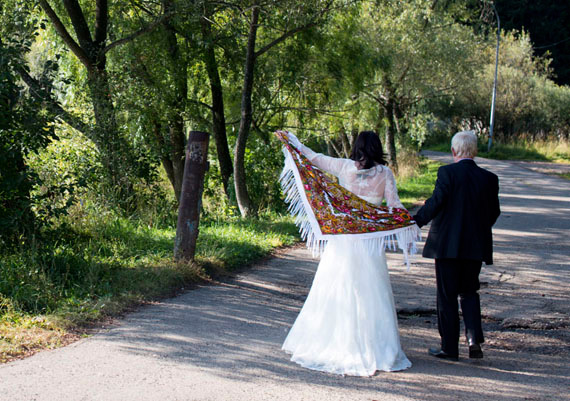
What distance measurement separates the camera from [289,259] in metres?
9.62

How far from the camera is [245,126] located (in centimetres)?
1358

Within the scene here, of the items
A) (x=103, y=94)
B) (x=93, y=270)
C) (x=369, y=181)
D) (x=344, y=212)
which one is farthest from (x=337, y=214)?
(x=103, y=94)

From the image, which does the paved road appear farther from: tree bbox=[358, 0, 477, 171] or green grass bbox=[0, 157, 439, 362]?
tree bbox=[358, 0, 477, 171]

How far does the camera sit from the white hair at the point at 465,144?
208 inches

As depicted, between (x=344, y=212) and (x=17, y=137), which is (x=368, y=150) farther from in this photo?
(x=17, y=137)

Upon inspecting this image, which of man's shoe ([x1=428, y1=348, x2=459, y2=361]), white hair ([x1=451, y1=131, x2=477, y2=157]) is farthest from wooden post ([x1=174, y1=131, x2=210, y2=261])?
man's shoe ([x1=428, y1=348, x2=459, y2=361])

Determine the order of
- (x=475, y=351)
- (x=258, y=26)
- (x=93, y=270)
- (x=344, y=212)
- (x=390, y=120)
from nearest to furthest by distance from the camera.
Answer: (x=475, y=351) < (x=344, y=212) < (x=93, y=270) < (x=258, y=26) < (x=390, y=120)

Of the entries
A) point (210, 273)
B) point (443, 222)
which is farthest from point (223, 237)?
point (443, 222)

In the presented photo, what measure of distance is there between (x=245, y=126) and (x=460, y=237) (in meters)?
8.98

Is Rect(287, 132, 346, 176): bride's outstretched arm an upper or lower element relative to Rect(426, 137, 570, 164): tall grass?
lower

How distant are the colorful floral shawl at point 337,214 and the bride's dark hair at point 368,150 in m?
0.33

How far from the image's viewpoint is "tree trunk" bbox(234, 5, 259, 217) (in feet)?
43.7

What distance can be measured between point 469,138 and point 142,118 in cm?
976

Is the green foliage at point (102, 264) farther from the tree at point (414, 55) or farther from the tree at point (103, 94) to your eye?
the tree at point (414, 55)
